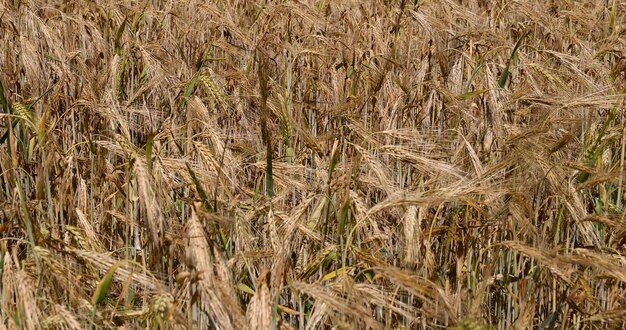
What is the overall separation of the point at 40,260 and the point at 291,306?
72 centimetres

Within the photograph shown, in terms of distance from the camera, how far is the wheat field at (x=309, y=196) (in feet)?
5.21

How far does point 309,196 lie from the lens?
1975mm

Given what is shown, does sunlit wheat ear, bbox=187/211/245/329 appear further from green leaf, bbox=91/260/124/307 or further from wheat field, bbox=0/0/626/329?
green leaf, bbox=91/260/124/307

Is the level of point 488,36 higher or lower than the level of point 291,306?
higher

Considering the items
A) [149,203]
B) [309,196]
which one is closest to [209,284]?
[149,203]

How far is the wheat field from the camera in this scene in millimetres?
1588

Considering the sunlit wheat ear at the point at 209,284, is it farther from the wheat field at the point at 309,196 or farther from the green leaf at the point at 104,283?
the green leaf at the point at 104,283

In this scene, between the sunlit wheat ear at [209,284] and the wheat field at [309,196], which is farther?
the wheat field at [309,196]

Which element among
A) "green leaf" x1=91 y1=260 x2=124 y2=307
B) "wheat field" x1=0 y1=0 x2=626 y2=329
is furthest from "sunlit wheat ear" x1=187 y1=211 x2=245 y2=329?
"green leaf" x1=91 y1=260 x2=124 y2=307

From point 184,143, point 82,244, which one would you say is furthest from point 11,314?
point 184,143

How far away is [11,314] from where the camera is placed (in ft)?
5.16

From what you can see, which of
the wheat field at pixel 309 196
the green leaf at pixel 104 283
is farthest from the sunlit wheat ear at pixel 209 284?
the green leaf at pixel 104 283

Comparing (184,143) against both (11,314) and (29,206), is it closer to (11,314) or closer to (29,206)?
(29,206)

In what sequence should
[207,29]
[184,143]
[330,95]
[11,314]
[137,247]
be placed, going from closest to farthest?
[11,314] → [137,247] → [184,143] → [330,95] → [207,29]
